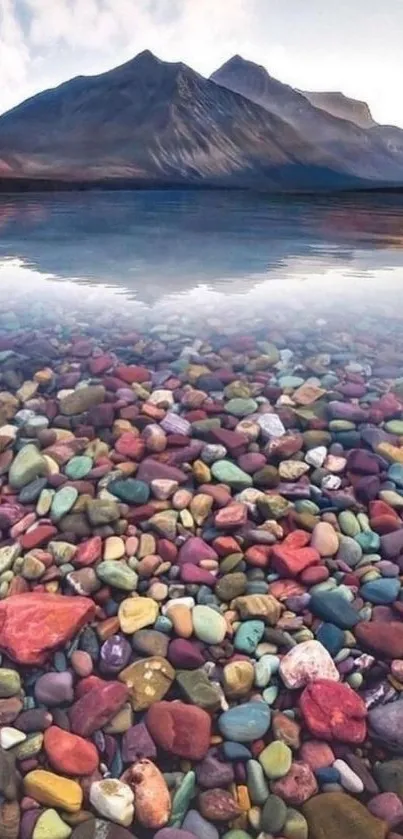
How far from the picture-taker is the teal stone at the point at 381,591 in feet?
2.30

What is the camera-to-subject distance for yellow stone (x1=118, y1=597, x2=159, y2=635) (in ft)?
2.17

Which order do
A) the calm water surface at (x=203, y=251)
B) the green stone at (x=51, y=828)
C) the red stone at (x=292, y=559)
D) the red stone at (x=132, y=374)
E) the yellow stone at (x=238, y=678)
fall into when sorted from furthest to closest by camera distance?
the calm water surface at (x=203, y=251) → the red stone at (x=132, y=374) → the red stone at (x=292, y=559) → the yellow stone at (x=238, y=678) → the green stone at (x=51, y=828)

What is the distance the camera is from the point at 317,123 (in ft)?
7.45

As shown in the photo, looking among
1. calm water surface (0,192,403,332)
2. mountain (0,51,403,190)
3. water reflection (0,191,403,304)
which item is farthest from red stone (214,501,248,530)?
mountain (0,51,403,190)

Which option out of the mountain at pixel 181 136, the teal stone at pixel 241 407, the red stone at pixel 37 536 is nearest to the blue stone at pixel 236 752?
the red stone at pixel 37 536

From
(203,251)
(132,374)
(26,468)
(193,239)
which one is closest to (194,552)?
(26,468)

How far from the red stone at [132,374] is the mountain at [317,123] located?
139cm

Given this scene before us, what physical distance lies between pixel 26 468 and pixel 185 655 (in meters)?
0.37

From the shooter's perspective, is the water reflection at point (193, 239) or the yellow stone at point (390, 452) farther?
the water reflection at point (193, 239)

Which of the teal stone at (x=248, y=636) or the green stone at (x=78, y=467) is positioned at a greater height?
the green stone at (x=78, y=467)

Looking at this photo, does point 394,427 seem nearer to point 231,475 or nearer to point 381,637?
point 231,475

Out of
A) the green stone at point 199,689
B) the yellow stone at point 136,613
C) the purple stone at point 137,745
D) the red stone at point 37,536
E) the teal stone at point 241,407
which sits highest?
the teal stone at point 241,407

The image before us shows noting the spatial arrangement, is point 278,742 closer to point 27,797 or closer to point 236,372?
point 27,797

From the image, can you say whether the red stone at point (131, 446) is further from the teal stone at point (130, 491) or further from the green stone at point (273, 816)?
the green stone at point (273, 816)
